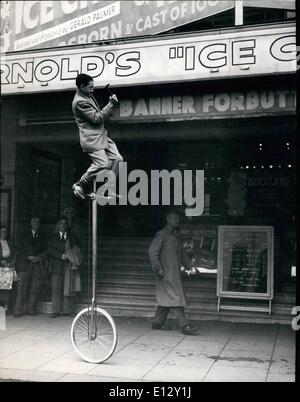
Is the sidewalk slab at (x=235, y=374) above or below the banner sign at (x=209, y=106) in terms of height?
below

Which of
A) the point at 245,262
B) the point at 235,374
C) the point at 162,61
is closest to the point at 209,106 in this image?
the point at 162,61

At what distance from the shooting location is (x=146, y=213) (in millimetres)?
12227

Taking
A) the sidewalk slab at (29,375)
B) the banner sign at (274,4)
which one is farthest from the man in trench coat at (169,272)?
the banner sign at (274,4)

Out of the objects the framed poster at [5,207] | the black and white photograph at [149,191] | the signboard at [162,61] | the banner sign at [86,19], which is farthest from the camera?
the framed poster at [5,207]

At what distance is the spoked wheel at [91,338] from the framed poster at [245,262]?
2896mm

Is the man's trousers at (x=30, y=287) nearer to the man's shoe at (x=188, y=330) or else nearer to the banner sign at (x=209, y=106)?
the man's shoe at (x=188, y=330)

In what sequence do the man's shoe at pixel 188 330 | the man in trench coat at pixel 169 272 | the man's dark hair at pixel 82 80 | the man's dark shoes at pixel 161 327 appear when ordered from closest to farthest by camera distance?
the man's dark hair at pixel 82 80, the man's shoe at pixel 188 330, the man in trench coat at pixel 169 272, the man's dark shoes at pixel 161 327

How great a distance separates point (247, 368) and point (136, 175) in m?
4.03

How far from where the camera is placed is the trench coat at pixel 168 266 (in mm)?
8656

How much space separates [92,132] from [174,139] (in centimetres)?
390

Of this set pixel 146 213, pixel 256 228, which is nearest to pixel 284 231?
pixel 256 228

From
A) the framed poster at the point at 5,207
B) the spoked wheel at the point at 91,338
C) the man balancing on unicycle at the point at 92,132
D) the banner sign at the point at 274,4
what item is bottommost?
the spoked wheel at the point at 91,338

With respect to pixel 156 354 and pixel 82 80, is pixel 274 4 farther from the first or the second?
pixel 156 354

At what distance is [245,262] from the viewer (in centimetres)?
977
